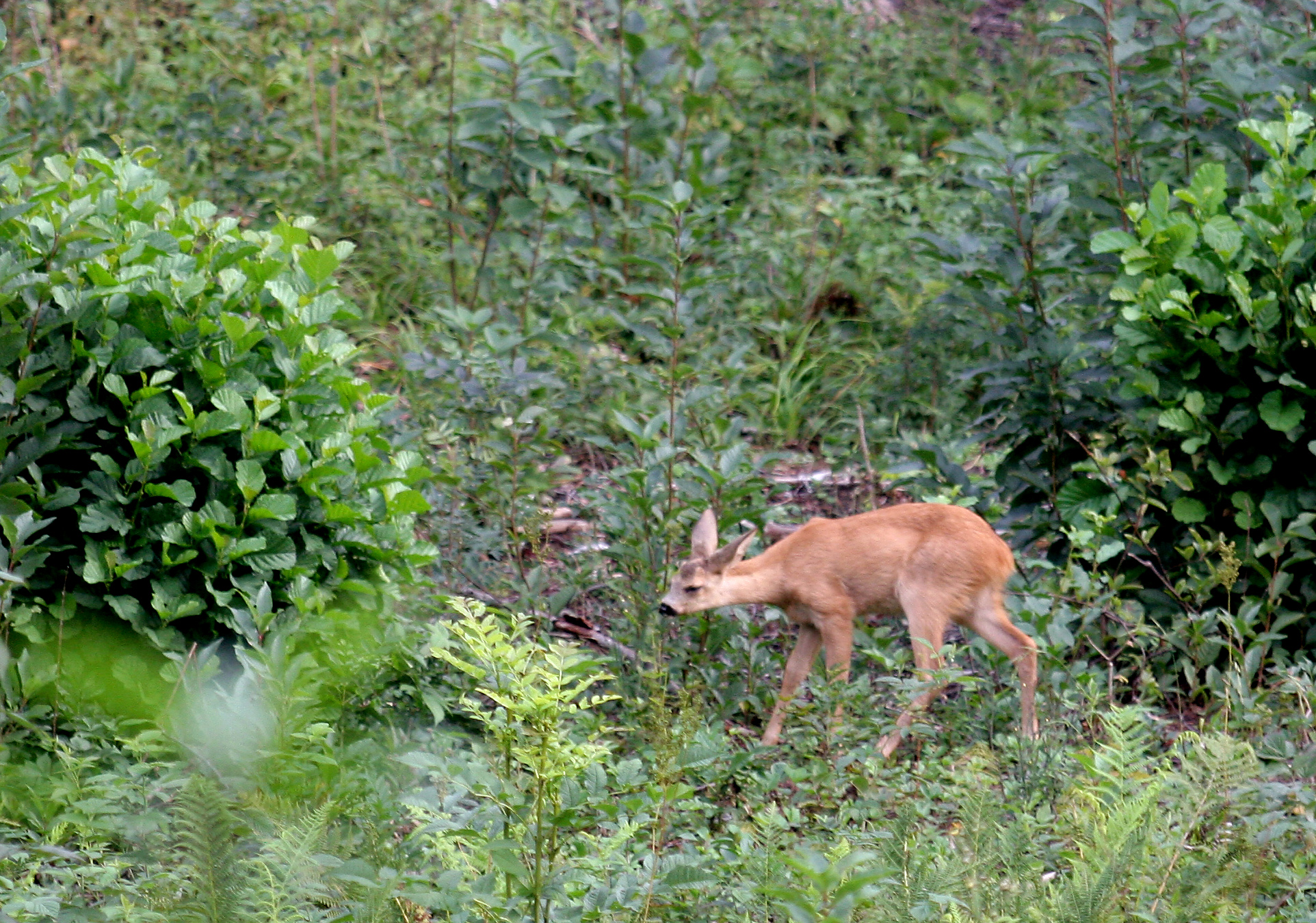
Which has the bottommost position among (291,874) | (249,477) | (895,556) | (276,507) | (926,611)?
(926,611)

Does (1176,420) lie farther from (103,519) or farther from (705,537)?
(103,519)

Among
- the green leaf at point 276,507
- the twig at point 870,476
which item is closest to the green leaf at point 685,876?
the green leaf at point 276,507

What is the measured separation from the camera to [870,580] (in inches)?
219

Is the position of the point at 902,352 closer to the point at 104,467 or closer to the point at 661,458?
the point at 661,458

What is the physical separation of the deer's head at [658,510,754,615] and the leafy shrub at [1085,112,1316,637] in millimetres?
1594

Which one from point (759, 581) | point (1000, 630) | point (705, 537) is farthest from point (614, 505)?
point (1000, 630)

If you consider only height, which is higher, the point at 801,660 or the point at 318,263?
the point at 318,263

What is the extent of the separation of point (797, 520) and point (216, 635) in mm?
3169

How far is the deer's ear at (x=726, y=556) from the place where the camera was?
5.29 metres

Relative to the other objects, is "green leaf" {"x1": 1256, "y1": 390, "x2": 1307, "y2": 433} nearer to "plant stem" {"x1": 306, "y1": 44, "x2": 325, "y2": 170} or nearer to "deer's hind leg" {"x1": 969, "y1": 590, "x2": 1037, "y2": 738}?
"deer's hind leg" {"x1": 969, "y1": 590, "x2": 1037, "y2": 738}

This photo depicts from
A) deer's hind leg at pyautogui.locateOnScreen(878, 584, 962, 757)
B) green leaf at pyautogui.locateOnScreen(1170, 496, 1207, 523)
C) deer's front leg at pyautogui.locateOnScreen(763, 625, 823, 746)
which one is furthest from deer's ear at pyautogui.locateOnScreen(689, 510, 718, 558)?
green leaf at pyautogui.locateOnScreen(1170, 496, 1207, 523)

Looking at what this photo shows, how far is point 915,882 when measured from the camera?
296cm

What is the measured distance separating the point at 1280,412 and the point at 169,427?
3.98 m

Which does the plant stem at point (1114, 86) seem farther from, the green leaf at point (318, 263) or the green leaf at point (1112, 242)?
the green leaf at point (318, 263)
